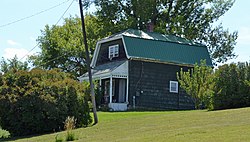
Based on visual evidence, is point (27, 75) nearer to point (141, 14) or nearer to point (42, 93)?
point (42, 93)

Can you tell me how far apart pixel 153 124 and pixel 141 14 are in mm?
30430

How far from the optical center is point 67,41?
5825 cm

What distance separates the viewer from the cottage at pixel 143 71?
A: 3459 cm

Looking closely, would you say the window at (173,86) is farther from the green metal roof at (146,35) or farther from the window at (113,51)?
the window at (113,51)

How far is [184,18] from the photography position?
49344mm

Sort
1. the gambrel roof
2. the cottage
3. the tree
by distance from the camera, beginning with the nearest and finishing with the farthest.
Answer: the cottage, the gambrel roof, the tree

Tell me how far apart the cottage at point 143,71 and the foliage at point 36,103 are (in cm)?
1168

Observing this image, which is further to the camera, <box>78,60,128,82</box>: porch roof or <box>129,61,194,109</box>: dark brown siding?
<box>129,61,194,109</box>: dark brown siding

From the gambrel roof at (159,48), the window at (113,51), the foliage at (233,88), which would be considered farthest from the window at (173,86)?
the foliage at (233,88)

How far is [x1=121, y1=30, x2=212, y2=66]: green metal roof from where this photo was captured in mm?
35269

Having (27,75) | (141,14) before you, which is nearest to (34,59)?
(141,14)

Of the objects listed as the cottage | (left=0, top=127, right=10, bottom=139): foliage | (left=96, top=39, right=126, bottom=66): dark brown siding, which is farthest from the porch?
(left=0, top=127, right=10, bottom=139): foliage

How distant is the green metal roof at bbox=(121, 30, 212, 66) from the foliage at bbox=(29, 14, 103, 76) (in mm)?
15528

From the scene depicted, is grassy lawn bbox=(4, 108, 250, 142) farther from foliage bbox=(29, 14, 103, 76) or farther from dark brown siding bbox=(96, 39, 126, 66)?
foliage bbox=(29, 14, 103, 76)
